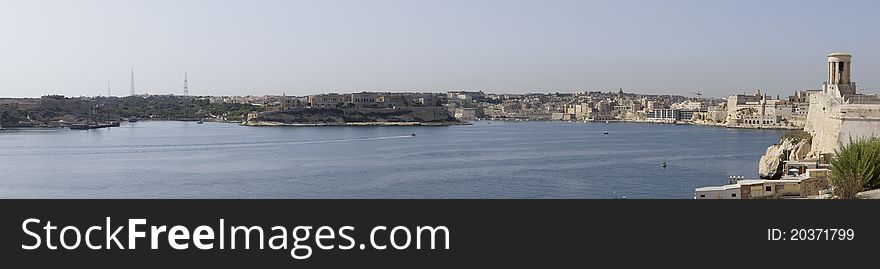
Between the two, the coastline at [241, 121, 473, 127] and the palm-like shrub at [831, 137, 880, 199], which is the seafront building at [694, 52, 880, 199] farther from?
the coastline at [241, 121, 473, 127]

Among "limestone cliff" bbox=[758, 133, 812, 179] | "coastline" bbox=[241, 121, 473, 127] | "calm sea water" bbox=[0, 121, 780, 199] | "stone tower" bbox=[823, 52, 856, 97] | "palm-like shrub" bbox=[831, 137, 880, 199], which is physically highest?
"stone tower" bbox=[823, 52, 856, 97]

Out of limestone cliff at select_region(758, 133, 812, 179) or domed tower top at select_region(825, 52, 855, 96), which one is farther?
domed tower top at select_region(825, 52, 855, 96)

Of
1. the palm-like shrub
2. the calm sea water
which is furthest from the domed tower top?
the palm-like shrub

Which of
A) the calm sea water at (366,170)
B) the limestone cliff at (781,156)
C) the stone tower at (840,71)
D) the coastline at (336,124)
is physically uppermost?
the stone tower at (840,71)

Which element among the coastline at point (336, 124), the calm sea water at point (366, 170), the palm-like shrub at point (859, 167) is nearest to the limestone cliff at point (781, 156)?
the calm sea water at point (366, 170)

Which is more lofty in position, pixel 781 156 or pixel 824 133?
pixel 824 133

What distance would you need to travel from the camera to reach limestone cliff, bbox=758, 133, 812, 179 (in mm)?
8797

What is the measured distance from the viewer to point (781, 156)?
9.32 meters

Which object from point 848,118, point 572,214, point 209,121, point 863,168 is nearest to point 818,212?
point 572,214

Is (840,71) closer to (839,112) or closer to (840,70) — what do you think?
(840,70)

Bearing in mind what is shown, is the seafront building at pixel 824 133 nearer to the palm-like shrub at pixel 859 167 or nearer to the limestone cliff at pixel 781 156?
the limestone cliff at pixel 781 156

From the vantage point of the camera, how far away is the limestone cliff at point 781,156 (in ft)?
28.9

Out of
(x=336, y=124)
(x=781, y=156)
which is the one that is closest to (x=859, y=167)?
(x=781, y=156)

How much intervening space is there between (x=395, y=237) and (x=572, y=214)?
44 centimetres
